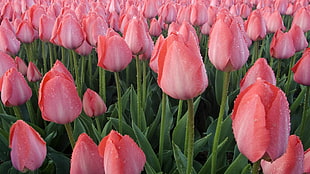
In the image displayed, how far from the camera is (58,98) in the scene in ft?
2.98

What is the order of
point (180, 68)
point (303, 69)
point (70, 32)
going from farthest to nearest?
point (70, 32) < point (303, 69) < point (180, 68)

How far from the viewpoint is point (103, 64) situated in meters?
1.21

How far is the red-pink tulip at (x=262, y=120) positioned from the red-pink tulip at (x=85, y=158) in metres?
0.29

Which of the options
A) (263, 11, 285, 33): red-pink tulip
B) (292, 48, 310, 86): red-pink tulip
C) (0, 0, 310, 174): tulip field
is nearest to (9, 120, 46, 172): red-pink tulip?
(0, 0, 310, 174): tulip field

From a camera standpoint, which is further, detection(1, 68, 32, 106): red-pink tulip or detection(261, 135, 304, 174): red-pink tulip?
detection(1, 68, 32, 106): red-pink tulip

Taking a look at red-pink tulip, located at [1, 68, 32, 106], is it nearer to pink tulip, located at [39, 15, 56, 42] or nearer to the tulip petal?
pink tulip, located at [39, 15, 56, 42]

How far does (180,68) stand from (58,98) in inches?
13.6

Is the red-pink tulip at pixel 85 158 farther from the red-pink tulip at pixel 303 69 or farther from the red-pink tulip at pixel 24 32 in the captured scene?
the red-pink tulip at pixel 24 32

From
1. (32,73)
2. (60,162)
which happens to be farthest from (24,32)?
(60,162)

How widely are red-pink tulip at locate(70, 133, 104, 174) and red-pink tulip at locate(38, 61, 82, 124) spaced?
0.24 m

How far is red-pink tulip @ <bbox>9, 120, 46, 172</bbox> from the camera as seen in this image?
2.73 ft

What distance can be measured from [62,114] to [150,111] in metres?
0.91

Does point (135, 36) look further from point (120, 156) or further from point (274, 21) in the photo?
point (274, 21)

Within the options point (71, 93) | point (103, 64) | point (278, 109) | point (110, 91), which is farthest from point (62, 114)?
point (110, 91)
